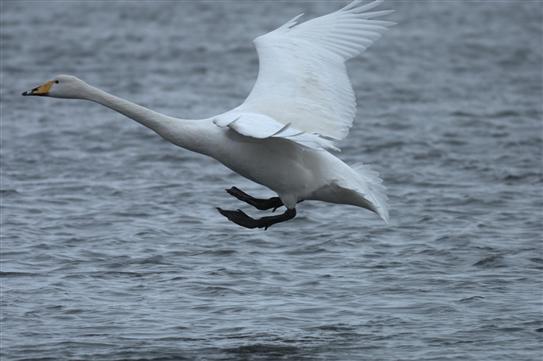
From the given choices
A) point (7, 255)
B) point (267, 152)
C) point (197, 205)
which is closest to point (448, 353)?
point (267, 152)

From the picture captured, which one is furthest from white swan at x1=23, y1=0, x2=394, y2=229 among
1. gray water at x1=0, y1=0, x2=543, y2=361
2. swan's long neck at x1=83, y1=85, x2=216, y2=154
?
gray water at x1=0, y1=0, x2=543, y2=361

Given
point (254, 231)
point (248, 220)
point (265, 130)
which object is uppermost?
point (265, 130)

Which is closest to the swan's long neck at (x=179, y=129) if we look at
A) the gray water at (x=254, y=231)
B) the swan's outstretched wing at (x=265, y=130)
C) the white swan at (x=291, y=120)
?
the white swan at (x=291, y=120)

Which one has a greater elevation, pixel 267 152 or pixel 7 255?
pixel 267 152

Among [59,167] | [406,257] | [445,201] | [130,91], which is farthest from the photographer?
[130,91]

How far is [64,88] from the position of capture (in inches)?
393

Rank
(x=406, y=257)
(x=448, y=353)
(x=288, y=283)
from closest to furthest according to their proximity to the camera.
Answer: (x=448, y=353) → (x=288, y=283) → (x=406, y=257)

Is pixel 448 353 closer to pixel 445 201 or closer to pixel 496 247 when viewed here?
pixel 496 247

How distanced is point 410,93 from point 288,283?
997 centimetres

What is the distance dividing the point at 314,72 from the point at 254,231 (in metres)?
2.43

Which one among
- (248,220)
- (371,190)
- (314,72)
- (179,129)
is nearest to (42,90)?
(179,129)

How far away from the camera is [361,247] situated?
473 inches

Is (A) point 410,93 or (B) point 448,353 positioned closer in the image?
(B) point 448,353

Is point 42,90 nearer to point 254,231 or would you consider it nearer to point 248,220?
point 248,220
